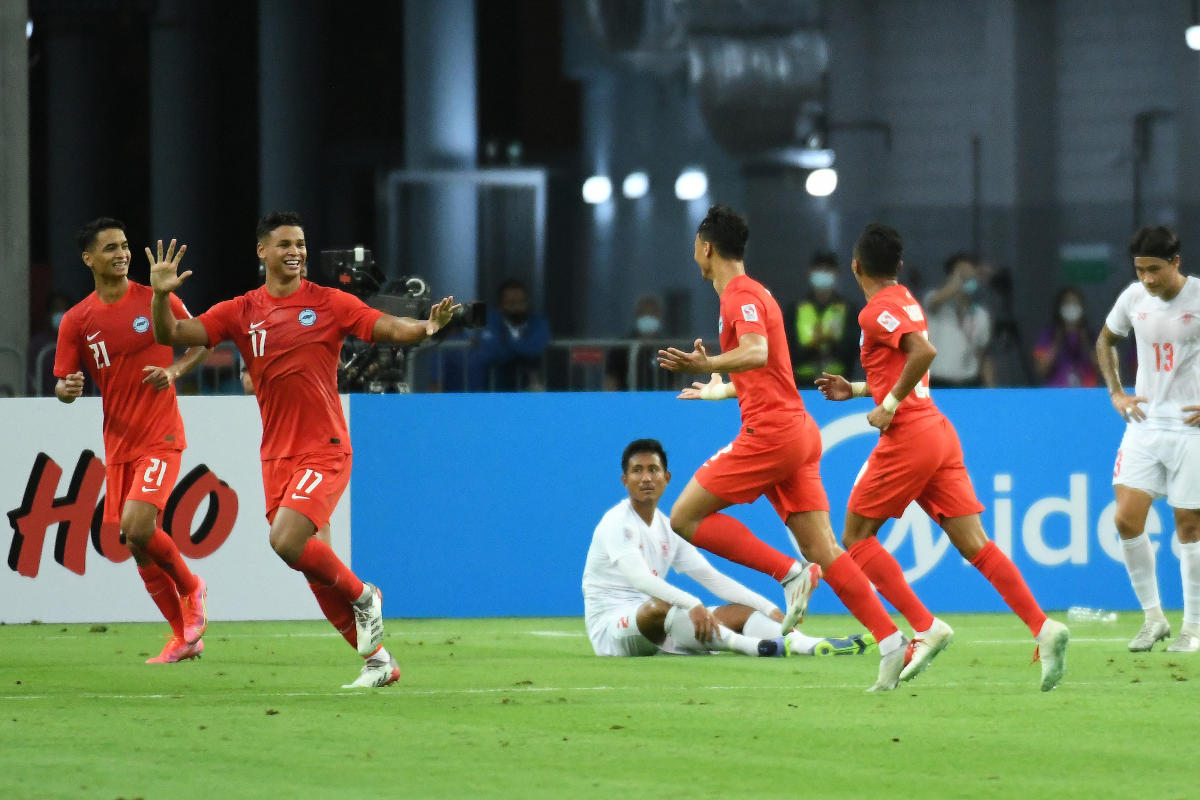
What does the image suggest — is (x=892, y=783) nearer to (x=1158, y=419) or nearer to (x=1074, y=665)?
(x=1074, y=665)

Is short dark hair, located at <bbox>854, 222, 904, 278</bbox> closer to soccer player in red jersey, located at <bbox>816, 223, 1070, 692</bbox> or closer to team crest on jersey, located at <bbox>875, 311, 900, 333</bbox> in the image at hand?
soccer player in red jersey, located at <bbox>816, 223, 1070, 692</bbox>

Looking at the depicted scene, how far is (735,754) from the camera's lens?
664 cm

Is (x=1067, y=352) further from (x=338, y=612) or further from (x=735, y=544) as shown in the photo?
(x=338, y=612)

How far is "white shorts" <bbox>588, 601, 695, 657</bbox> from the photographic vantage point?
1026cm

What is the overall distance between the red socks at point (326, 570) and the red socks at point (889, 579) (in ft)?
6.87

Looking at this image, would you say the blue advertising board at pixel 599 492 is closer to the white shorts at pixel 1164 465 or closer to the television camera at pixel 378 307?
the television camera at pixel 378 307

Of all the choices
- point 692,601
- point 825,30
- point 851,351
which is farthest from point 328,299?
point 825,30

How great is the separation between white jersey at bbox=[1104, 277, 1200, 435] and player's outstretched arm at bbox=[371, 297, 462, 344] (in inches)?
145

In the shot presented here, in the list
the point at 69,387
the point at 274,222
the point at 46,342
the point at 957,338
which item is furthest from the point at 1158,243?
the point at 46,342

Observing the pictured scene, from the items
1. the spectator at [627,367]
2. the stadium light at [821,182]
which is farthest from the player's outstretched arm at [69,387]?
the stadium light at [821,182]

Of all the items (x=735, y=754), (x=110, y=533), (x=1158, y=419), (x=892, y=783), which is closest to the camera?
(x=892, y=783)

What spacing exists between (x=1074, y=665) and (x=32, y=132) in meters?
13.9

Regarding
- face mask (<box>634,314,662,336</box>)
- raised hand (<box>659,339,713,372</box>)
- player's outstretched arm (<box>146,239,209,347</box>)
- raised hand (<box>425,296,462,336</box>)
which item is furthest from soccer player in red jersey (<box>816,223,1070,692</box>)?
face mask (<box>634,314,662,336</box>)

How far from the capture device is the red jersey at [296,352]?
28.1ft
